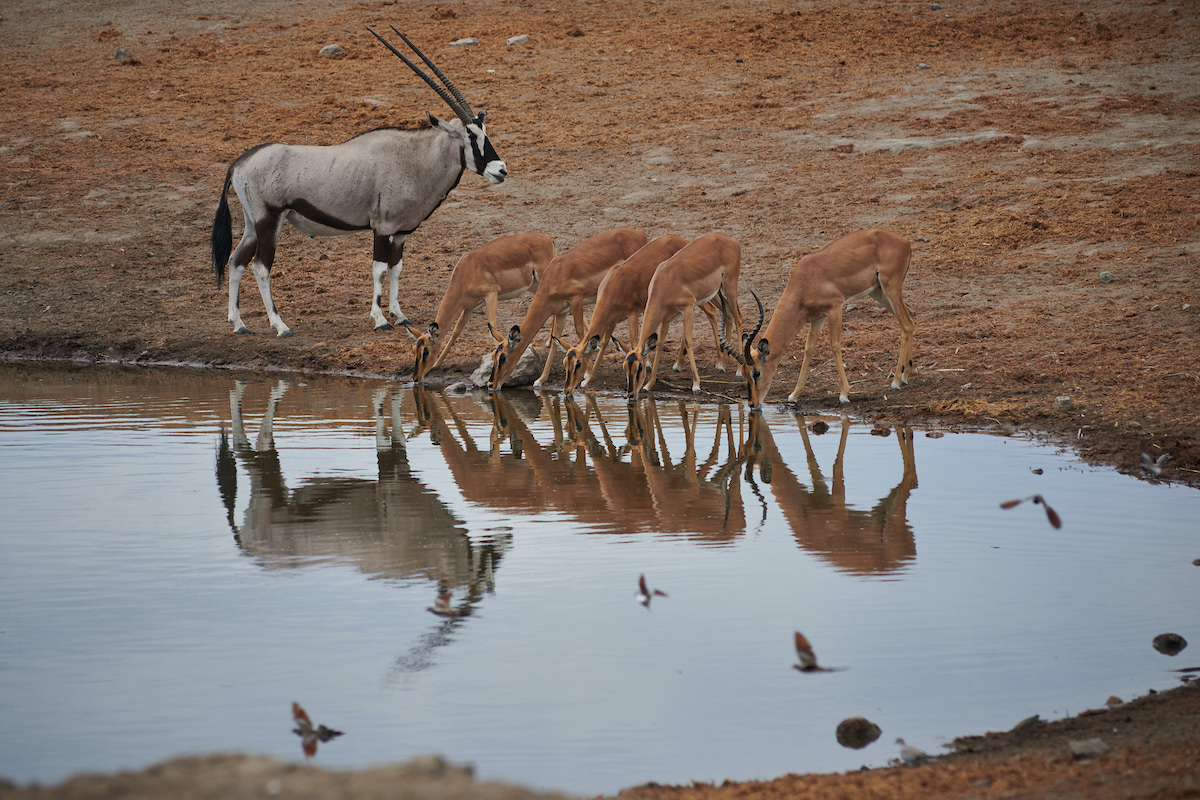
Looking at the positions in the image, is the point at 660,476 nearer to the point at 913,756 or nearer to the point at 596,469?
the point at 596,469

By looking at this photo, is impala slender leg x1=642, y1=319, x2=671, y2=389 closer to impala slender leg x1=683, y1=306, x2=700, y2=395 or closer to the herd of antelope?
the herd of antelope

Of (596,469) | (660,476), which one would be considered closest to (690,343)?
(596,469)

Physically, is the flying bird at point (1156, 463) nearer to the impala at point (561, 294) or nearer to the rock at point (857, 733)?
the rock at point (857, 733)

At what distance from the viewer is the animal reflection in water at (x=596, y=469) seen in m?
7.62

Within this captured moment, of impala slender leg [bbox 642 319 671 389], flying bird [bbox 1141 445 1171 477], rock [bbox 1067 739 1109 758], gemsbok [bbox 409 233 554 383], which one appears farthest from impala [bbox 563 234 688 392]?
rock [bbox 1067 739 1109 758]

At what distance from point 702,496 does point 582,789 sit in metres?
4.26

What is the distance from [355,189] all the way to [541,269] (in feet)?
9.90

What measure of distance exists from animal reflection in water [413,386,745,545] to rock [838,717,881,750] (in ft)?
8.86

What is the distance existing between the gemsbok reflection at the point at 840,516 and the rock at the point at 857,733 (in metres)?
2.01

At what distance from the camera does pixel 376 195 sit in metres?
15.4

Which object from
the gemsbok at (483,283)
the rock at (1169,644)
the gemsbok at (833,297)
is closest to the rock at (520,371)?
the gemsbok at (483,283)

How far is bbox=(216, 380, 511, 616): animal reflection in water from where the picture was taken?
646 centimetres

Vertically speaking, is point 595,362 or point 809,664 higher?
point 809,664

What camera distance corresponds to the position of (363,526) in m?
7.34
